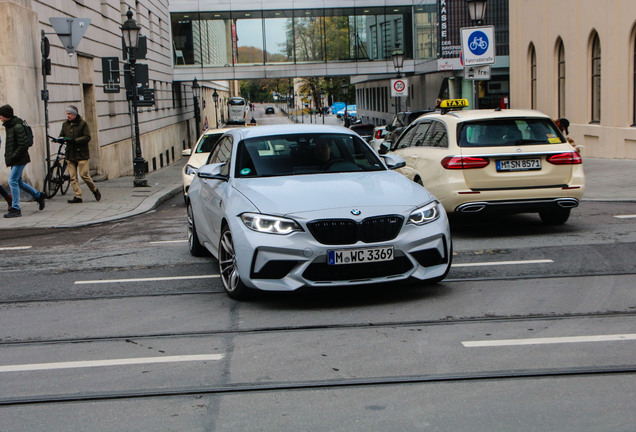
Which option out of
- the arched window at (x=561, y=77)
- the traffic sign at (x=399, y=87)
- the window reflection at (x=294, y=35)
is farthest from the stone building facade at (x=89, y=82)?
the arched window at (x=561, y=77)

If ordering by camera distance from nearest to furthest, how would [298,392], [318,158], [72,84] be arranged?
[298,392] → [318,158] → [72,84]

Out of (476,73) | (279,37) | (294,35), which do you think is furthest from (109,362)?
(279,37)

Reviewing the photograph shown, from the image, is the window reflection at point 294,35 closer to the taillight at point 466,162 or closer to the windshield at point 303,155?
the taillight at point 466,162

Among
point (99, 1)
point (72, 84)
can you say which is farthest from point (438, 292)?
point (99, 1)

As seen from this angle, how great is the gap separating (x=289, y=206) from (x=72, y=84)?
17378 millimetres

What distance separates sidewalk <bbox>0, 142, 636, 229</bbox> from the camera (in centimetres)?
1438

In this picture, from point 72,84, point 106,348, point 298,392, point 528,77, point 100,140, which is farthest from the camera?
point 528,77

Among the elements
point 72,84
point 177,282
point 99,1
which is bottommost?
point 177,282

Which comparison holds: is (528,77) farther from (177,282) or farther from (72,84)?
(177,282)

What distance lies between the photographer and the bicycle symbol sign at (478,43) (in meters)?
16.5

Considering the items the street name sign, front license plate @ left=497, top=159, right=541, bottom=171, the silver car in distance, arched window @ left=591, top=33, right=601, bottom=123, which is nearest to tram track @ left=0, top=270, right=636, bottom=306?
the silver car in distance

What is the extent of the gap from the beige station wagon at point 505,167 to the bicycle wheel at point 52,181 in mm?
9945

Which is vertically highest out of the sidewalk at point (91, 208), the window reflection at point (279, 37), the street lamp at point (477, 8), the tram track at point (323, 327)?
the window reflection at point (279, 37)

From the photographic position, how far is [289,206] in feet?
22.8
